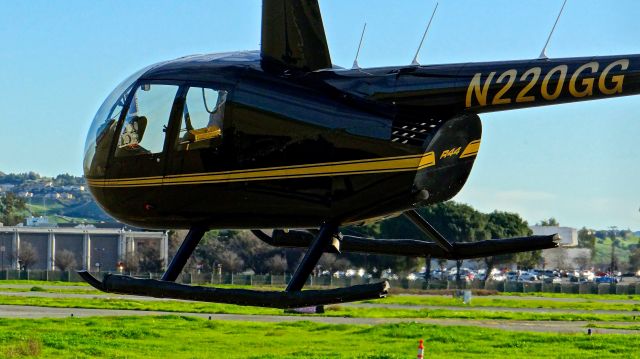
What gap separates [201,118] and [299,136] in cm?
134

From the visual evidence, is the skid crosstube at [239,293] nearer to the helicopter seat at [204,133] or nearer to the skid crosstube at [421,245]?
the helicopter seat at [204,133]

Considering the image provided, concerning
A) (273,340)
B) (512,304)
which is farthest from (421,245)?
(512,304)

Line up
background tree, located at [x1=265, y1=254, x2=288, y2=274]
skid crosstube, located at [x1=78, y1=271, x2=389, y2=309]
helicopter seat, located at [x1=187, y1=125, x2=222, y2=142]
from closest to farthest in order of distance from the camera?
skid crosstube, located at [x1=78, y1=271, x2=389, y2=309], helicopter seat, located at [x1=187, y1=125, x2=222, y2=142], background tree, located at [x1=265, y1=254, x2=288, y2=274]

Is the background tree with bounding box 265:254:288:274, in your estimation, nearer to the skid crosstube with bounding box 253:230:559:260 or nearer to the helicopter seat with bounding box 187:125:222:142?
the skid crosstube with bounding box 253:230:559:260

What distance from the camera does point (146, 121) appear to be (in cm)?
1406

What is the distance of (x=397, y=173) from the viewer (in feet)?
41.4

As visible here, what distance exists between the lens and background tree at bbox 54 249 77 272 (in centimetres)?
14962

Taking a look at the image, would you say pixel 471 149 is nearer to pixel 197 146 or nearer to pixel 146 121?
pixel 197 146

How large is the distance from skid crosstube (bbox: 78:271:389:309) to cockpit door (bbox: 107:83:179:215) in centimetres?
120

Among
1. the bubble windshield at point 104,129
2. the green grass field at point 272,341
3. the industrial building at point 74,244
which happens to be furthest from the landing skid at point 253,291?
the industrial building at point 74,244

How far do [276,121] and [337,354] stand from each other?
21889 millimetres

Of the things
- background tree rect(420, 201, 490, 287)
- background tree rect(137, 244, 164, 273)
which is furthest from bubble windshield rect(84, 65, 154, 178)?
background tree rect(137, 244, 164, 273)

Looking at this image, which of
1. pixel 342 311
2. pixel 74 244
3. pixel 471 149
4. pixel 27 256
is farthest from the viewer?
pixel 74 244

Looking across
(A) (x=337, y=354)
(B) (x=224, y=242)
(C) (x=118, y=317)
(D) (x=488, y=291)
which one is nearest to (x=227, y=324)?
(C) (x=118, y=317)
